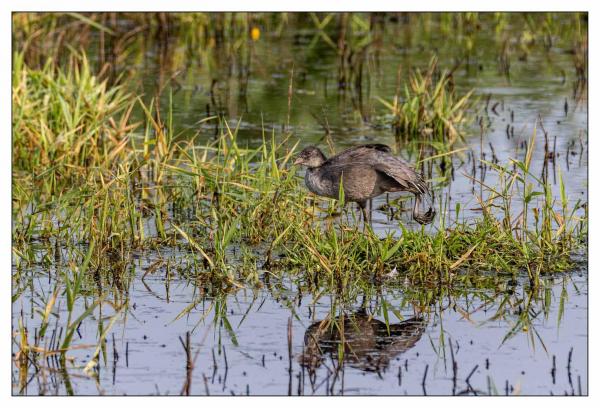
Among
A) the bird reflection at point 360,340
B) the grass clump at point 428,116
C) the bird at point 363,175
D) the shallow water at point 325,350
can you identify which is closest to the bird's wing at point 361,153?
the bird at point 363,175

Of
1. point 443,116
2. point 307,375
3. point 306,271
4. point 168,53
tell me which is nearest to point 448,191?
point 443,116

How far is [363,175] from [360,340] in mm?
2125

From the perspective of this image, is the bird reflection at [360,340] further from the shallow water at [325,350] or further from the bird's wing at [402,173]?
the bird's wing at [402,173]

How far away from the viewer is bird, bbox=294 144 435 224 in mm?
8555

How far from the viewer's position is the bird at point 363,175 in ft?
28.1

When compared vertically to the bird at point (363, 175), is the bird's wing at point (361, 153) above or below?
above

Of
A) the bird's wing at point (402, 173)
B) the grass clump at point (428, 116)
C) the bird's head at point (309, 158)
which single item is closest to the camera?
the bird's wing at point (402, 173)

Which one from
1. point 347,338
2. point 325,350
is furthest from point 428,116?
point 325,350

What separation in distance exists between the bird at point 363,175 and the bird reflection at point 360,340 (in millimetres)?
1594

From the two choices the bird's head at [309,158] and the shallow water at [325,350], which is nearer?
the shallow water at [325,350]

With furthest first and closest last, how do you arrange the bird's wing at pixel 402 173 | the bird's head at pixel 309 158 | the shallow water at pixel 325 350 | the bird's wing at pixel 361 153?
1. the bird's head at pixel 309 158
2. the bird's wing at pixel 361 153
3. the bird's wing at pixel 402 173
4. the shallow water at pixel 325 350

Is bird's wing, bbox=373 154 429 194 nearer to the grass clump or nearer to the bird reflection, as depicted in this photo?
the bird reflection

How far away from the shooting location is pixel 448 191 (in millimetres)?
10383

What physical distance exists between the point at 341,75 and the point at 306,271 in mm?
7808
